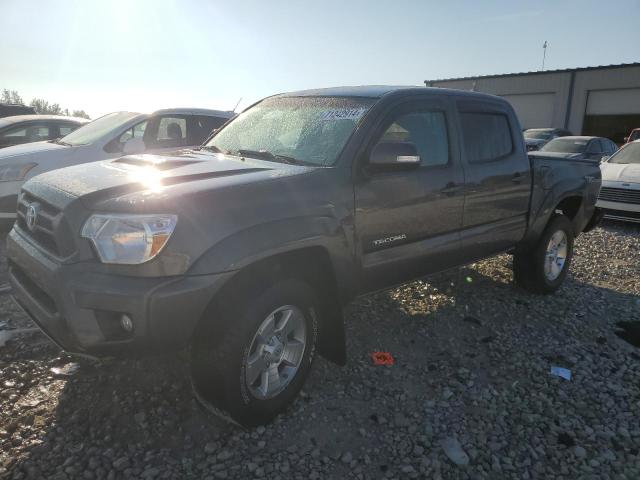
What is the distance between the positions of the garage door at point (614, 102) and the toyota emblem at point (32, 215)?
29871 mm

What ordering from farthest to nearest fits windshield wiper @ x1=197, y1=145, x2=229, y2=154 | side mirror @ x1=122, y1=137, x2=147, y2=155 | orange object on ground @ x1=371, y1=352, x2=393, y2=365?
side mirror @ x1=122, y1=137, x2=147, y2=155 < windshield wiper @ x1=197, y1=145, x2=229, y2=154 < orange object on ground @ x1=371, y1=352, x2=393, y2=365

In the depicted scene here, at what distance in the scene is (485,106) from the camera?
4242mm

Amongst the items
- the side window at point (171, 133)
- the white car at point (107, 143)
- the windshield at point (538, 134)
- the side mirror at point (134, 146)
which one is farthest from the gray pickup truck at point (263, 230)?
the windshield at point (538, 134)

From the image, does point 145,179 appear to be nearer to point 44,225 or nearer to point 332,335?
point 44,225

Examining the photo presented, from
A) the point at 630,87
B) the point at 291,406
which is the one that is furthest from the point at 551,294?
the point at 630,87

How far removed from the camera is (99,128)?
23.2 feet

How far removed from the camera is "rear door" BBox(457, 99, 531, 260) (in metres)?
3.95

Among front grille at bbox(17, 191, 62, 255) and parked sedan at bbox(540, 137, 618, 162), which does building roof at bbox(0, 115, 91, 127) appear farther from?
parked sedan at bbox(540, 137, 618, 162)

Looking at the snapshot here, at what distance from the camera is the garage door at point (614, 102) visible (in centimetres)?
2553

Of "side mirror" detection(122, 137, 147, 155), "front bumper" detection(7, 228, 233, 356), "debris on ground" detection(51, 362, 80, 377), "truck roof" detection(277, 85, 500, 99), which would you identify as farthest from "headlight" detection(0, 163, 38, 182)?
"front bumper" detection(7, 228, 233, 356)

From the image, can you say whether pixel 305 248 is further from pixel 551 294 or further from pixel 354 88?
pixel 551 294

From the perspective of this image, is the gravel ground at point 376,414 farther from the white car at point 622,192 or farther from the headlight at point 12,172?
the white car at point 622,192

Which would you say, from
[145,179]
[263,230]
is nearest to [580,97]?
[263,230]

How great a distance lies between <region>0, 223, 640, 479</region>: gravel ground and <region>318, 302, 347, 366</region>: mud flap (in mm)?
244
